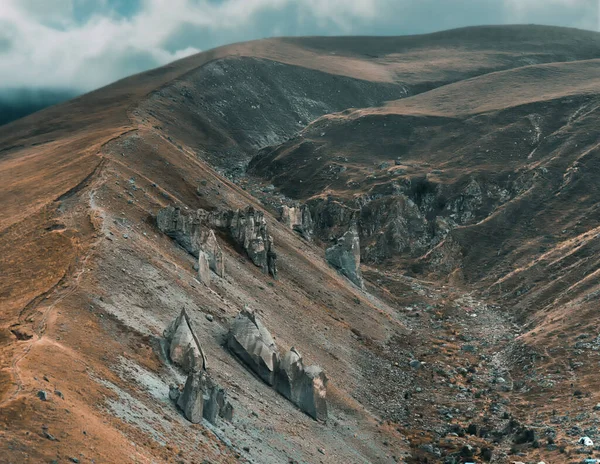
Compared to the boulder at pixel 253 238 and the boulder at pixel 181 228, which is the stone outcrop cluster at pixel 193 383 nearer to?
the boulder at pixel 181 228

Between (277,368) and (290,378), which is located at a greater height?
(277,368)

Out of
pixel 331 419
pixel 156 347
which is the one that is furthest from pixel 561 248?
pixel 156 347

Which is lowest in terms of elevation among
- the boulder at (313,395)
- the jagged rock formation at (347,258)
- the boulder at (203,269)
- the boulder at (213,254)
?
the boulder at (313,395)

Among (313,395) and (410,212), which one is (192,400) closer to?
(313,395)

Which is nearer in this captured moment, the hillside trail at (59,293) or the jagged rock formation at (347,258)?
the hillside trail at (59,293)

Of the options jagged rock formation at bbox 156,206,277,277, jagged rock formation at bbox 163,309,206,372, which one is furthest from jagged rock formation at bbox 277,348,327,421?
jagged rock formation at bbox 156,206,277,277

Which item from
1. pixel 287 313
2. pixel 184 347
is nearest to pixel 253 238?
pixel 287 313

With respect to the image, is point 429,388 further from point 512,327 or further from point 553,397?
point 512,327

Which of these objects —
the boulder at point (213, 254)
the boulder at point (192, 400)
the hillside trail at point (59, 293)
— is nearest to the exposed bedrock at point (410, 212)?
the boulder at point (213, 254)
